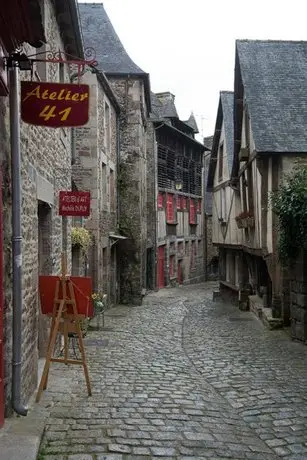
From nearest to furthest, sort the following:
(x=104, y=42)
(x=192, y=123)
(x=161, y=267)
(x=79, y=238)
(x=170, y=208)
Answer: (x=79, y=238) → (x=104, y=42) → (x=161, y=267) → (x=170, y=208) → (x=192, y=123)

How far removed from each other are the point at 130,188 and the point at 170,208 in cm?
672

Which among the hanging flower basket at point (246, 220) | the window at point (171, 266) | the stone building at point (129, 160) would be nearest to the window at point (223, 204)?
the stone building at point (129, 160)

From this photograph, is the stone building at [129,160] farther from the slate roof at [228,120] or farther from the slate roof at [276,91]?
the slate roof at [276,91]

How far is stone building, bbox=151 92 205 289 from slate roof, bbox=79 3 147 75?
4.03 m

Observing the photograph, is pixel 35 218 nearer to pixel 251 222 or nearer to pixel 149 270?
pixel 251 222

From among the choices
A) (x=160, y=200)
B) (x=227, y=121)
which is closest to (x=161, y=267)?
(x=160, y=200)

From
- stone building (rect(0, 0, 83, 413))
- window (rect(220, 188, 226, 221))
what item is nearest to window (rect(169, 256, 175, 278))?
window (rect(220, 188, 226, 221))

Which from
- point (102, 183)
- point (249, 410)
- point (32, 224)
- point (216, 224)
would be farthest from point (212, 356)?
point (216, 224)

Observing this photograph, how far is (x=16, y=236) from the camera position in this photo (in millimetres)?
4633

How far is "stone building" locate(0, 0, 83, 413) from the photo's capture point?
4.58 metres

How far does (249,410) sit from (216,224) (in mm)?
13800

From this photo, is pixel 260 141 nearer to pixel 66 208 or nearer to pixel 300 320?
pixel 300 320

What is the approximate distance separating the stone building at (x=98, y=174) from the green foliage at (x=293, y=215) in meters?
4.21

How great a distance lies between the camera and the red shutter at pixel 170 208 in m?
23.6
